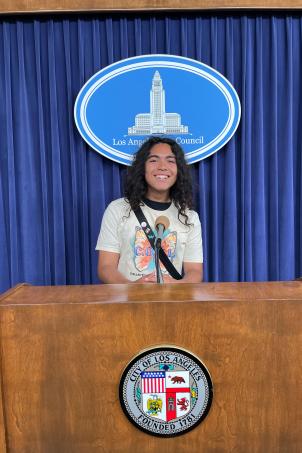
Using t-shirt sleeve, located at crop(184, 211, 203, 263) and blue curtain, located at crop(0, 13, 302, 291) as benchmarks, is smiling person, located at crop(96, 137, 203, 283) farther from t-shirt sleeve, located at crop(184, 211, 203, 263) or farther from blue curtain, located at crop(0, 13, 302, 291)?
blue curtain, located at crop(0, 13, 302, 291)

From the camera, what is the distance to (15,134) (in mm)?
2414

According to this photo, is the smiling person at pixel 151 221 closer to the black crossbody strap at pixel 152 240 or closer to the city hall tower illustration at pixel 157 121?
the black crossbody strap at pixel 152 240

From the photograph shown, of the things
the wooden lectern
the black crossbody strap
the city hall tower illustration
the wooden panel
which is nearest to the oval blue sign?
the city hall tower illustration

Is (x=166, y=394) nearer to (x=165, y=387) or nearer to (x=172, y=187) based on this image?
(x=165, y=387)

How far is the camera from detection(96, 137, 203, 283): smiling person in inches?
75.6

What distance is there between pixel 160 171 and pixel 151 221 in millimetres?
249

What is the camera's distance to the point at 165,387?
957mm

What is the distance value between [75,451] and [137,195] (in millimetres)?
1226

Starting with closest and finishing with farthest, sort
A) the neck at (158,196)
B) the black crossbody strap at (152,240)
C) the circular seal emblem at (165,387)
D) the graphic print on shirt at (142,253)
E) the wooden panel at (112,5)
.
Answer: the circular seal emblem at (165,387) → the black crossbody strap at (152,240) → the graphic print on shirt at (142,253) → the neck at (158,196) → the wooden panel at (112,5)

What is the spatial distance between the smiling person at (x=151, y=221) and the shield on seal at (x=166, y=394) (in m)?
0.89

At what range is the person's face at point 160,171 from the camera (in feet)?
6.50

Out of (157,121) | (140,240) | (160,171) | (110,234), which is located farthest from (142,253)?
(157,121)

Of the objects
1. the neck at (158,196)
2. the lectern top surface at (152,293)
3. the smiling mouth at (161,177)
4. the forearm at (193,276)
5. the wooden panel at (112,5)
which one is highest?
the wooden panel at (112,5)

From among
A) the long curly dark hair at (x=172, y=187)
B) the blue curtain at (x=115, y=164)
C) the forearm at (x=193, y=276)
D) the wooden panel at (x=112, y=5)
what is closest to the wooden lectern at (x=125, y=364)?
the forearm at (x=193, y=276)
